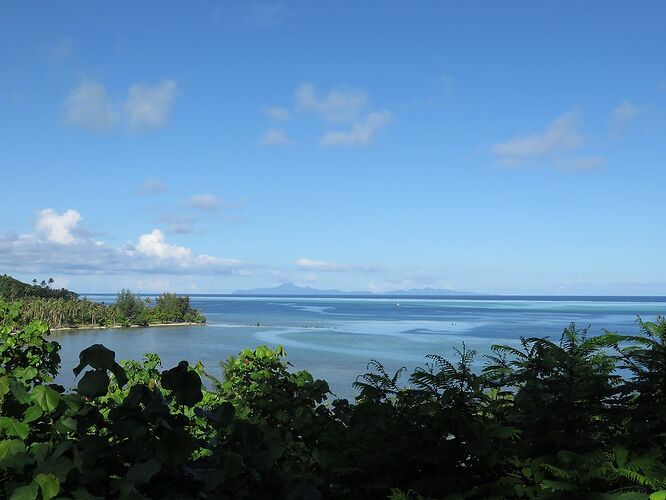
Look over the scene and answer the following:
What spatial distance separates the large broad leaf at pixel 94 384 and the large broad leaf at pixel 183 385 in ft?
0.67

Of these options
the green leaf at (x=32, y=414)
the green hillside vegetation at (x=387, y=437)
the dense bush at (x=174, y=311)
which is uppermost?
the green leaf at (x=32, y=414)

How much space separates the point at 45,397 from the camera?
6.10ft

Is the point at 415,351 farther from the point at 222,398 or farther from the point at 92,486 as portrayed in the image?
the point at 92,486

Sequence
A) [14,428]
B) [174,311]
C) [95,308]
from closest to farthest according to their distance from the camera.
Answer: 1. [14,428]
2. [95,308]
3. [174,311]

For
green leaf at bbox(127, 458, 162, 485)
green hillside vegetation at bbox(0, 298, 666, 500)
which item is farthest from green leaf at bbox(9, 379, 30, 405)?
green leaf at bbox(127, 458, 162, 485)

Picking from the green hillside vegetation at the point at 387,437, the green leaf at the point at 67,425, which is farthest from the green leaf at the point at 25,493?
the green leaf at the point at 67,425

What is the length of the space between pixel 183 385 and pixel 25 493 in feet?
1.65

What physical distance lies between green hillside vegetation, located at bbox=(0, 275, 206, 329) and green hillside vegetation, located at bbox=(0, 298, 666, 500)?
402ft

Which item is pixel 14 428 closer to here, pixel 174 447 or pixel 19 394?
pixel 19 394

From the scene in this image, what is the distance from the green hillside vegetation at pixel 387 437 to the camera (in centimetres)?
175

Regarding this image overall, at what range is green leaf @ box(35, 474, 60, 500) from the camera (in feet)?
5.05

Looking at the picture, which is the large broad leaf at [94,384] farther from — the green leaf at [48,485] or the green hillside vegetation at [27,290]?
the green hillside vegetation at [27,290]

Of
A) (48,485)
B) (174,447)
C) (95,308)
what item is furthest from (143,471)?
(95,308)

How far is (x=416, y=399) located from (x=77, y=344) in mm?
103600
